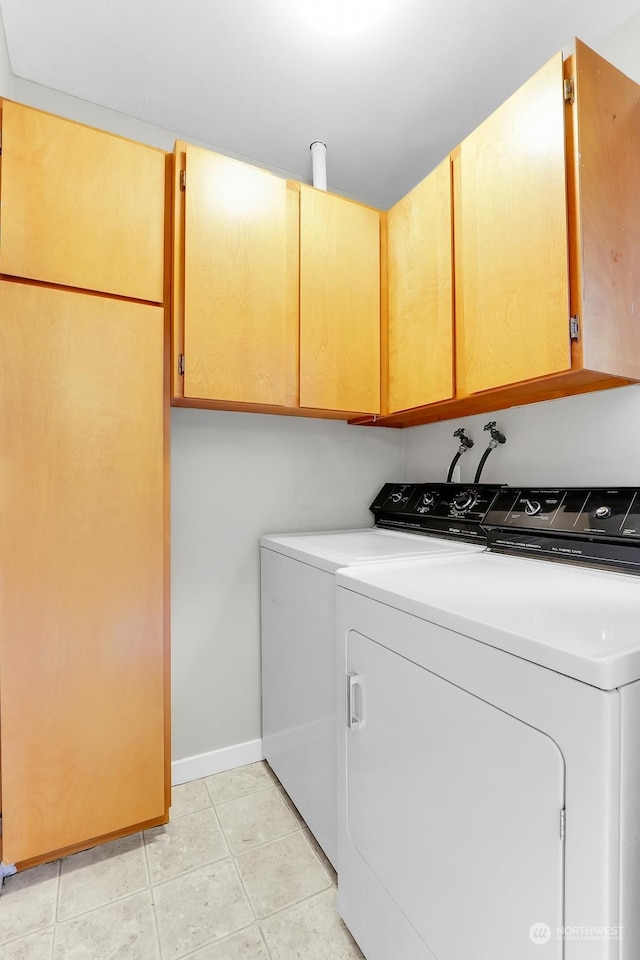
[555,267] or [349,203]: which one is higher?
[349,203]

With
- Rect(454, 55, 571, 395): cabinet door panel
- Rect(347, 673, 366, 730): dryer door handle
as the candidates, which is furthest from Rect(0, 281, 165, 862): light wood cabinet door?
Rect(454, 55, 571, 395): cabinet door panel

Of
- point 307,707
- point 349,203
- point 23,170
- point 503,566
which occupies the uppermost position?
point 349,203

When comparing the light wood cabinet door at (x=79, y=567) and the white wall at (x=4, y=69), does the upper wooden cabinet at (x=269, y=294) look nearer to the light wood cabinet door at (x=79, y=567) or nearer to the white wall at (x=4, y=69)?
the light wood cabinet door at (x=79, y=567)

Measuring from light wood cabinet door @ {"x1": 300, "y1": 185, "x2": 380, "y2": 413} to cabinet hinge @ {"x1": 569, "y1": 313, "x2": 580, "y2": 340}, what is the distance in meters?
0.85

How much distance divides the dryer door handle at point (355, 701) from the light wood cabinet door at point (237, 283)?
1.02 m

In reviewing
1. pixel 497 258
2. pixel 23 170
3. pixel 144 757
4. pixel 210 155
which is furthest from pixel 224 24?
pixel 144 757

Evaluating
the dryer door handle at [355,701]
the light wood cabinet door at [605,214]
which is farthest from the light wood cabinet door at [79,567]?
the light wood cabinet door at [605,214]

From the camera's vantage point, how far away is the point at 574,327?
46.4 inches

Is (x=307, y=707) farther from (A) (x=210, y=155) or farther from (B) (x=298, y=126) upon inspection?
(B) (x=298, y=126)

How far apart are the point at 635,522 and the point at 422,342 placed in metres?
0.94

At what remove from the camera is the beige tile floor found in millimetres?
1181

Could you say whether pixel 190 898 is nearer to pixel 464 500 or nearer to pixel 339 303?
pixel 464 500

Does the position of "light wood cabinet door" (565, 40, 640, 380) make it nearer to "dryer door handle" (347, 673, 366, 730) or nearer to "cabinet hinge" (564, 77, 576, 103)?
"cabinet hinge" (564, 77, 576, 103)

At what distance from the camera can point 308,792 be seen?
1.52m
